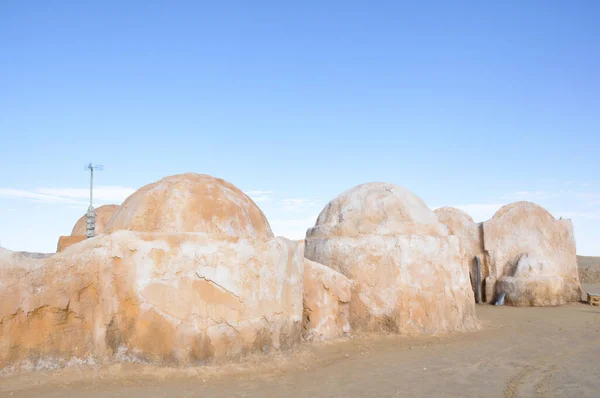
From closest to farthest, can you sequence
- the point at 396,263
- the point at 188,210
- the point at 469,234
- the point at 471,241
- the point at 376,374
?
the point at 376,374 < the point at 188,210 < the point at 396,263 < the point at 471,241 < the point at 469,234

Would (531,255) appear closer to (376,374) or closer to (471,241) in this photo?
(471,241)

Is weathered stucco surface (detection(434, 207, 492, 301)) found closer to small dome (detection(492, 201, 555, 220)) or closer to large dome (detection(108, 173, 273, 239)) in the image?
small dome (detection(492, 201, 555, 220))

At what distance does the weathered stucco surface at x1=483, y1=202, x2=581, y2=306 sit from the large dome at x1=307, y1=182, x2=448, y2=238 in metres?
6.03

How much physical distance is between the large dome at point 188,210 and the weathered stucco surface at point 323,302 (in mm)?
1300

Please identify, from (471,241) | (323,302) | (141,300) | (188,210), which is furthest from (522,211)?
(141,300)

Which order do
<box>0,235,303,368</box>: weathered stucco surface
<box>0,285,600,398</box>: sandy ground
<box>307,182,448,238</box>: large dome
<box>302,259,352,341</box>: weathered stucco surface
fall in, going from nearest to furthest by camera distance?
1. <box>0,285,600,398</box>: sandy ground
2. <box>0,235,303,368</box>: weathered stucco surface
3. <box>302,259,352,341</box>: weathered stucco surface
4. <box>307,182,448,238</box>: large dome

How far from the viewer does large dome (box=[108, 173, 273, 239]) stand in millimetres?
7730

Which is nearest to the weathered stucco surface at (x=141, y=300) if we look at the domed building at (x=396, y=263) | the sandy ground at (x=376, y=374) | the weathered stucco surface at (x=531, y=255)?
the sandy ground at (x=376, y=374)

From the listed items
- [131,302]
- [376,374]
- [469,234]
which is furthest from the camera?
[469,234]

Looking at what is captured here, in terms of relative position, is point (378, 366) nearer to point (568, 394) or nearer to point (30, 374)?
point (568, 394)

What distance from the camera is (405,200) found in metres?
10.7

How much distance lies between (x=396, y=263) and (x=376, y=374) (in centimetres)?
298

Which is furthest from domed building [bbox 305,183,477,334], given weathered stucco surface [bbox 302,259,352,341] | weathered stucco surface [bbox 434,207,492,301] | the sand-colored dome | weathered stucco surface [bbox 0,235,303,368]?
the sand-colored dome

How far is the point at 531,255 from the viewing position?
1572 centimetres
